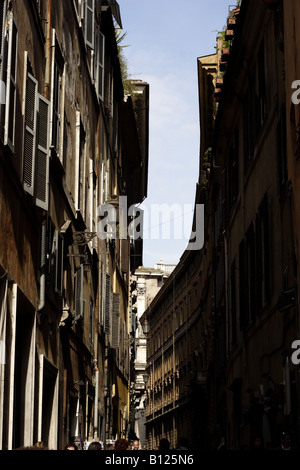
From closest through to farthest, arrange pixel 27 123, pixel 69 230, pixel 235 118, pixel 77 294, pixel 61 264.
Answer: pixel 27 123
pixel 61 264
pixel 69 230
pixel 77 294
pixel 235 118

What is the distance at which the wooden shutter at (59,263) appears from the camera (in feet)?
55.1

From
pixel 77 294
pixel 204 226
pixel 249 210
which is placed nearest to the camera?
pixel 77 294

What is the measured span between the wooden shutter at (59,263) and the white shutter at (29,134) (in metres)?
3.49

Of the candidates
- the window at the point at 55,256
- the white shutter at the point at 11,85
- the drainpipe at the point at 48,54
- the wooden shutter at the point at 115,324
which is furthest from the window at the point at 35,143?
the wooden shutter at the point at 115,324

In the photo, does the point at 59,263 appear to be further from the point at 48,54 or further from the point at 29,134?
the point at 29,134

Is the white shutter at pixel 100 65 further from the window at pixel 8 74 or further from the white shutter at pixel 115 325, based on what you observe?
the window at pixel 8 74

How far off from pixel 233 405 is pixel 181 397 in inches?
1237

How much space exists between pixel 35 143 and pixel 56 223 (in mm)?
3674

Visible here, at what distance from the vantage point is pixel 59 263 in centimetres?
1702

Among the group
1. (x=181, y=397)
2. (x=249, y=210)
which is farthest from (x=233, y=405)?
(x=181, y=397)

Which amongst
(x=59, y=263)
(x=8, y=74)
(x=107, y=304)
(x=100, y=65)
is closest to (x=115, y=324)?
(x=107, y=304)

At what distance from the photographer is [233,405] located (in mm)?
25797
